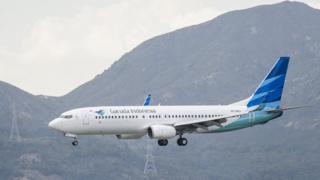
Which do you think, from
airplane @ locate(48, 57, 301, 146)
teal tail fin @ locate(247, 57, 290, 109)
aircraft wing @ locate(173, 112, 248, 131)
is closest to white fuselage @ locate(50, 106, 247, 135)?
airplane @ locate(48, 57, 301, 146)

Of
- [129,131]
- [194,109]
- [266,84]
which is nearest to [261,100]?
[266,84]

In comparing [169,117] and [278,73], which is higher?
[278,73]

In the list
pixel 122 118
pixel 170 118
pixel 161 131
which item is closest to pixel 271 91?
pixel 170 118

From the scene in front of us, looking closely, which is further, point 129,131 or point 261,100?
point 261,100

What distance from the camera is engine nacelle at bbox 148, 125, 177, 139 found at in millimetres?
107625

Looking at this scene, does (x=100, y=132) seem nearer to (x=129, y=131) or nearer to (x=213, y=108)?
(x=129, y=131)

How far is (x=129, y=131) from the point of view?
10888cm

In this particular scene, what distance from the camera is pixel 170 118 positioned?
365ft

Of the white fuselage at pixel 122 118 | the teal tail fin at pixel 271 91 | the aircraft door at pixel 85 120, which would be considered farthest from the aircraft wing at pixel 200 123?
the aircraft door at pixel 85 120

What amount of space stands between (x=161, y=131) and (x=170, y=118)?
394cm

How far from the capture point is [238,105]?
118 meters

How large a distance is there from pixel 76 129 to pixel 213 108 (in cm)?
2039

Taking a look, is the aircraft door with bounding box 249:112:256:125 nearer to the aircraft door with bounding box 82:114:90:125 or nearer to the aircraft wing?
the aircraft wing

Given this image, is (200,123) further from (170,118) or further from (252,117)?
(252,117)
